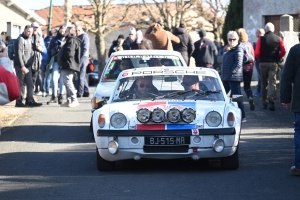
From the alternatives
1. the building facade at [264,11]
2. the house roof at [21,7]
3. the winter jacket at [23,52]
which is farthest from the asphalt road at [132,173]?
the house roof at [21,7]

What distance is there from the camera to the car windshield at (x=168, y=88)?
388 inches

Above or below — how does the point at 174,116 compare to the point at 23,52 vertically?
below

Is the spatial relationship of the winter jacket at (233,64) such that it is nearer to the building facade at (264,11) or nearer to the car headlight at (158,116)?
the car headlight at (158,116)

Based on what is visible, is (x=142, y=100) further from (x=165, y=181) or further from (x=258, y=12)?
(x=258, y=12)

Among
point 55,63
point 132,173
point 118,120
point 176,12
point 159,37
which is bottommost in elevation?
point 132,173

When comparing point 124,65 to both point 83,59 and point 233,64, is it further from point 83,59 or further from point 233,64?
point 83,59

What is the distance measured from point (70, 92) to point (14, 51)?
170cm

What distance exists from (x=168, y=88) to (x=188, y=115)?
1.13 meters

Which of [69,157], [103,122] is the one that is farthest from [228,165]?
[69,157]

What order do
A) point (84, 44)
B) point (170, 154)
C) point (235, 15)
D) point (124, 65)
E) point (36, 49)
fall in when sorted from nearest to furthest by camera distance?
point (170, 154) → point (124, 65) → point (36, 49) → point (84, 44) → point (235, 15)

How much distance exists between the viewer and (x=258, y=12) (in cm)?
2975

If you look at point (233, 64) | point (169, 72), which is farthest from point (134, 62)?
point (169, 72)

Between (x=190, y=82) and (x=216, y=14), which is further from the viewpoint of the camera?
(x=216, y=14)

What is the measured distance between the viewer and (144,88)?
33.1ft
